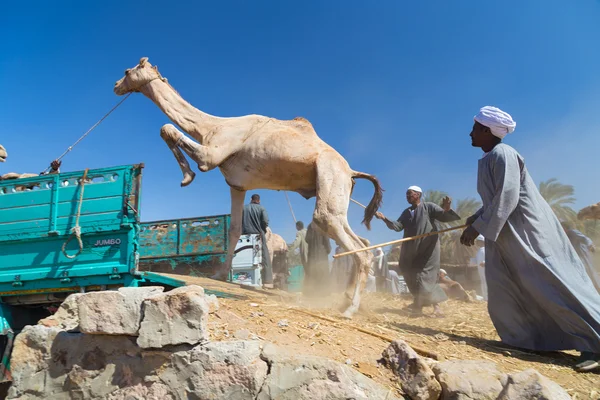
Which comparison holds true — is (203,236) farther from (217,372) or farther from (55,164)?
(217,372)

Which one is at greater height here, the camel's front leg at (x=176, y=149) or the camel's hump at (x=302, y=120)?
the camel's hump at (x=302, y=120)

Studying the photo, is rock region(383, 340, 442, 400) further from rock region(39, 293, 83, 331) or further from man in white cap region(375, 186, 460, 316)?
man in white cap region(375, 186, 460, 316)

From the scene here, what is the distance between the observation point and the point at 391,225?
21.3 ft

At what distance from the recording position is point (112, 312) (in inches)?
113

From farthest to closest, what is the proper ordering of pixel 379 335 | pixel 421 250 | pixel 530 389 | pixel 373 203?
pixel 373 203 < pixel 421 250 < pixel 379 335 < pixel 530 389

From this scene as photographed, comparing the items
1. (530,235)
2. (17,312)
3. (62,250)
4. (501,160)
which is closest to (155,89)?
(62,250)

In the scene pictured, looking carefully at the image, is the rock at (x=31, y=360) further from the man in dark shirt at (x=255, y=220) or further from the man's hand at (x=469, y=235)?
the man in dark shirt at (x=255, y=220)

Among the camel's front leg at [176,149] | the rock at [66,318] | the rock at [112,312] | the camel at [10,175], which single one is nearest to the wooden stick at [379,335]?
the rock at [112,312]

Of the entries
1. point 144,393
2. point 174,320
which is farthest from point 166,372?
point 174,320

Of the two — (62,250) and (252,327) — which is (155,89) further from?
(252,327)

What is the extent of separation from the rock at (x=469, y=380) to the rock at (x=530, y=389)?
0.07 metres

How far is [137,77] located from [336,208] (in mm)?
3777

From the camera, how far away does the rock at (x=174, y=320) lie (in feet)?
8.82

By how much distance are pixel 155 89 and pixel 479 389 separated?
18.6 feet
